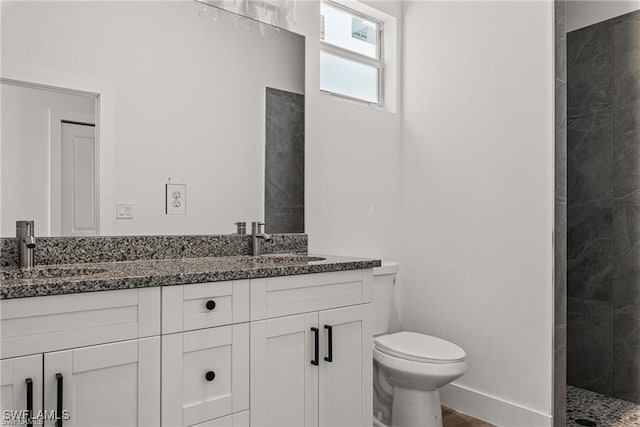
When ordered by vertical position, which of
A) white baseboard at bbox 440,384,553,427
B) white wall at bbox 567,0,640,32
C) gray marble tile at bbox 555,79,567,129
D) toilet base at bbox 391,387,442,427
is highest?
white wall at bbox 567,0,640,32

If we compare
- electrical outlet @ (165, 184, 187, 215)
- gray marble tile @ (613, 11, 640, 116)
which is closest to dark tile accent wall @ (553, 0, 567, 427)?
gray marble tile @ (613, 11, 640, 116)

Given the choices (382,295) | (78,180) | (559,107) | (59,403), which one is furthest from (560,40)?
(59,403)

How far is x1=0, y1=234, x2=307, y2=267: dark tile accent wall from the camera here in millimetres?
1597

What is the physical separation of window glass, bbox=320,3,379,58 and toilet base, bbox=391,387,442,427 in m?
1.91

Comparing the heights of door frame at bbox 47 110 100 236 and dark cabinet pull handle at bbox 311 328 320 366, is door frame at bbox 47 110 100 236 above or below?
above

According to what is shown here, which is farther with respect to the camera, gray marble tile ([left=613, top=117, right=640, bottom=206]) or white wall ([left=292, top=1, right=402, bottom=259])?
gray marble tile ([left=613, top=117, right=640, bottom=206])

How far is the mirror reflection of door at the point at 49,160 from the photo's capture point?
5.12 ft

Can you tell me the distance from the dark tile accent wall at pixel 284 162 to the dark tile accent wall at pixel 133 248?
107mm

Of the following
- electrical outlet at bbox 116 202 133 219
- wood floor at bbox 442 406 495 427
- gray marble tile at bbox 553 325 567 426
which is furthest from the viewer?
wood floor at bbox 442 406 495 427

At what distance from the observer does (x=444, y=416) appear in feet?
7.98

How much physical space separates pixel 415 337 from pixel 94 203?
161cm

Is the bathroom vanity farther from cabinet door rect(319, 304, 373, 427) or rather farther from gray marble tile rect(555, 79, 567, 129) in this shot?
gray marble tile rect(555, 79, 567, 129)

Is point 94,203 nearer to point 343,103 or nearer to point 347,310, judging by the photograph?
point 347,310

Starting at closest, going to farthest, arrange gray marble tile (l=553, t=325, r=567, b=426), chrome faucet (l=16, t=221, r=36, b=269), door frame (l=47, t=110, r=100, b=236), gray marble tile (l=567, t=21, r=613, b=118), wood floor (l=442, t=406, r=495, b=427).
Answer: chrome faucet (l=16, t=221, r=36, b=269) → door frame (l=47, t=110, r=100, b=236) → gray marble tile (l=553, t=325, r=567, b=426) → wood floor (l=442, t=406, r=495, b=427) → gray marble tile (l=567, t=21, r=613, b=118)
